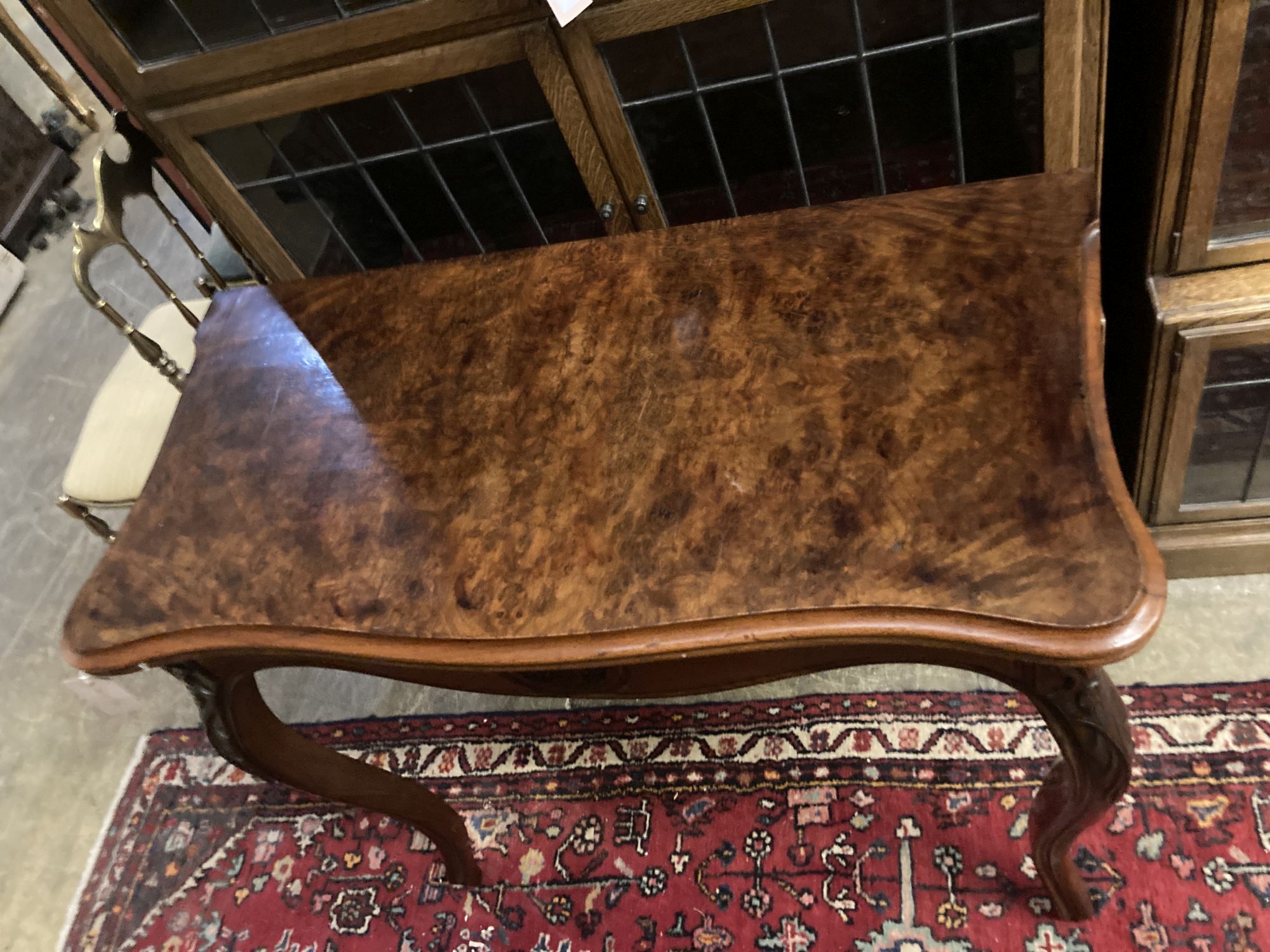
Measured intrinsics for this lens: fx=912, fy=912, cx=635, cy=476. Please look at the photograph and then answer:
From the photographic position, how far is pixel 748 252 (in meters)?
1.18

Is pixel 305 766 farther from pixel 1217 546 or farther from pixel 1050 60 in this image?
pixel 1217 546

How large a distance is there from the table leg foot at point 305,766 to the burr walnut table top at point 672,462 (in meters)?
0.16

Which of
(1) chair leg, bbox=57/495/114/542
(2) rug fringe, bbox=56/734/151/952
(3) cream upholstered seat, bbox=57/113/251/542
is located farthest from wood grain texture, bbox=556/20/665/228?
(2) rug fringe, bbox=56/734/151/952

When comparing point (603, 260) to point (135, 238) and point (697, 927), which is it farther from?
point (135, 238)

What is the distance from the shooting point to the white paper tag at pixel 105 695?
204 centimetres

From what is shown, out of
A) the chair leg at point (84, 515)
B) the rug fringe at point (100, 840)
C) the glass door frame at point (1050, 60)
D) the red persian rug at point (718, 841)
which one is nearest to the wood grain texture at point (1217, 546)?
the red persian rug at point (718, 841)

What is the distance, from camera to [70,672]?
84.7 inches

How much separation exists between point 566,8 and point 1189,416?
1049 mm

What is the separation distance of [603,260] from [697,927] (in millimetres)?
1075

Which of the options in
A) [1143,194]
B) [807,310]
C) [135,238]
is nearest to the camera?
[807,310]

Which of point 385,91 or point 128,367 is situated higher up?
point 385,91

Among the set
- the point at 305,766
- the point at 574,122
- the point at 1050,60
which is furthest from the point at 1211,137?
the point at 305,766

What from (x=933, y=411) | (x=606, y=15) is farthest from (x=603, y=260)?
(x=933, y=411)

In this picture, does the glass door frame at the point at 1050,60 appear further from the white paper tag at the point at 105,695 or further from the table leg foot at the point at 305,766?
the white paper tag at the point at 105,695
